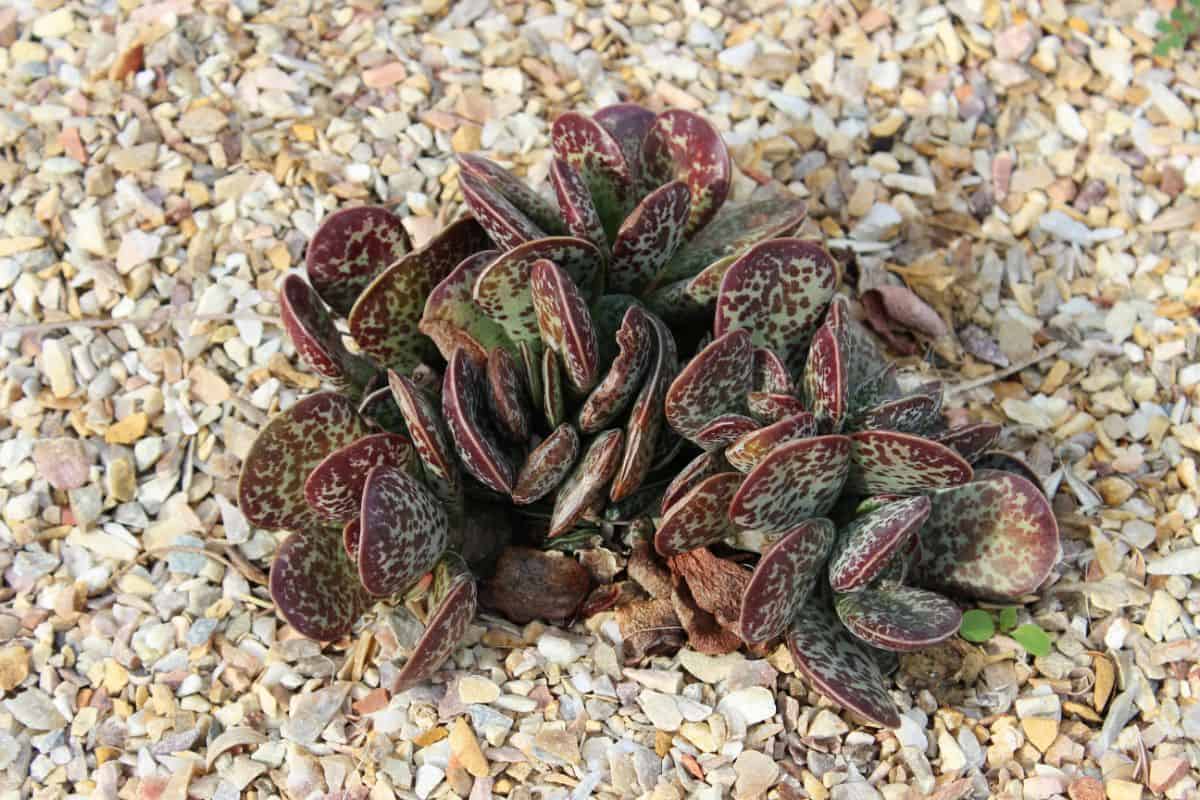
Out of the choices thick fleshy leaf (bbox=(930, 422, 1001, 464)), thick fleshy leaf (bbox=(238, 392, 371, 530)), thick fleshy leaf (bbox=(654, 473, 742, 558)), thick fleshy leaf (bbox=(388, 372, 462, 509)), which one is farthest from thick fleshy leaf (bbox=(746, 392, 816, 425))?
thick fleshy leaf (bbox=(238, 392, 371, 530))

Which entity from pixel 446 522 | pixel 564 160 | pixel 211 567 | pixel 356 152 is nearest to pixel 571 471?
pixel 446 522

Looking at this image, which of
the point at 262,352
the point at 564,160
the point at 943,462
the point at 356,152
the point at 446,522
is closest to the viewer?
the point at 943,462

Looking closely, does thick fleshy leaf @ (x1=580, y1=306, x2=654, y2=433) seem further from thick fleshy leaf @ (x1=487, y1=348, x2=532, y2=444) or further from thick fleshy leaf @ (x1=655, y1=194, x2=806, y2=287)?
thick fleshy leaf @ (x1=655, y1=194, x2=806, y2=287)

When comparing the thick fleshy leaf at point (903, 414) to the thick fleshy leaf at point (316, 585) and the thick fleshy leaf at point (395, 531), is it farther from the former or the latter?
the thick fleshy leaf at point (316, 585)

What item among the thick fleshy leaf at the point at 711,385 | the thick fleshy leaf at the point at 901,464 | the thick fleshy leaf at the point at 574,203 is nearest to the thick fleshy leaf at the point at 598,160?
the thick fleshy leaf at the point at 574,203

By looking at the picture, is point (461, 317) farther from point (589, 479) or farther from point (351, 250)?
point (589, 479)

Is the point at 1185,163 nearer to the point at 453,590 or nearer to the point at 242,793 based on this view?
the point at 453,590

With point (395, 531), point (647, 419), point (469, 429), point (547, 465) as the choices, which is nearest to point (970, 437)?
point (647, 419)
